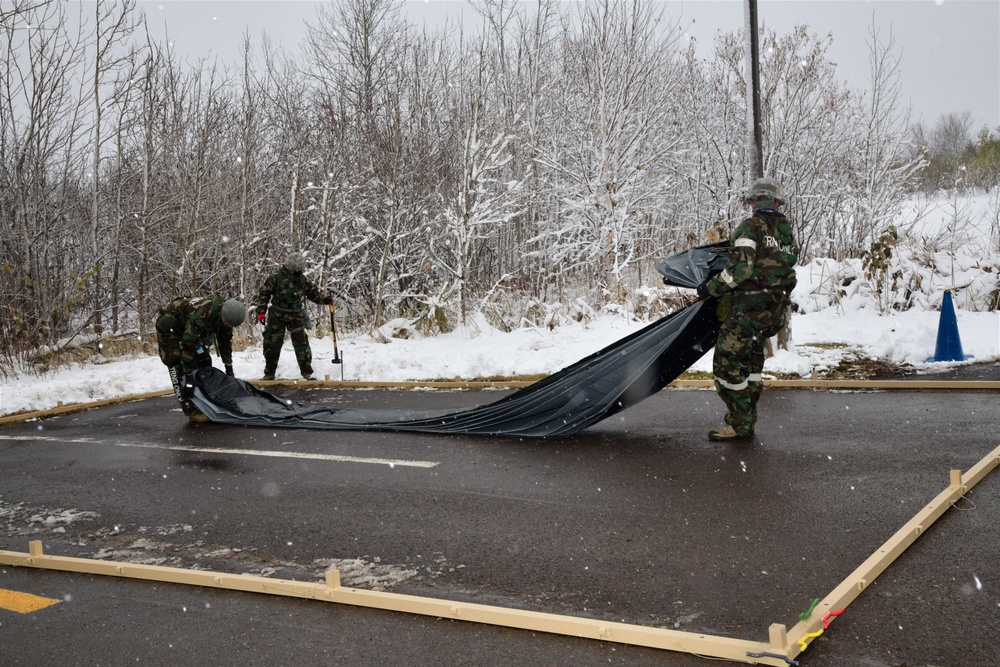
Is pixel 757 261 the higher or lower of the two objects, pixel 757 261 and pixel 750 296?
the higher

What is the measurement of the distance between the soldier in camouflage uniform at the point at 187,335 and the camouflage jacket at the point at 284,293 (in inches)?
120

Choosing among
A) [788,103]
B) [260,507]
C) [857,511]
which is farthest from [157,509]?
[788,103]

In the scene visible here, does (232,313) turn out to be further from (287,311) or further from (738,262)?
(738,262)

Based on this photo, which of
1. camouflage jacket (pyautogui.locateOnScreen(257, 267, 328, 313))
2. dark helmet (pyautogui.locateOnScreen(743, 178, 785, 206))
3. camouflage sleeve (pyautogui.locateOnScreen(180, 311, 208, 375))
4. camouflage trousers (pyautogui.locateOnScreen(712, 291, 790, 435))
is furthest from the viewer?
camouflage jacket (pyautogui.locateOnScreen(257, 267, 328, 313))

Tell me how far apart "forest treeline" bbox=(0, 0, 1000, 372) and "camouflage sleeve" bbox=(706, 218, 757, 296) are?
9.07 meters

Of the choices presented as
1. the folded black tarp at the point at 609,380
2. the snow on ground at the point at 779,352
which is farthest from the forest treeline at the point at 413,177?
the folded black tarp at the point at 609,380

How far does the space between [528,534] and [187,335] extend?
6202 mm

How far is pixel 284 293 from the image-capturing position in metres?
12.8

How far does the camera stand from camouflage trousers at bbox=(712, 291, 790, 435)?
22.2 feet

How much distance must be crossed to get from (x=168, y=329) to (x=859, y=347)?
9643 millimetres

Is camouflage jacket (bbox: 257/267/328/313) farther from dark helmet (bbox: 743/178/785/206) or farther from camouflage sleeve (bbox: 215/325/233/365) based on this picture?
dark helmet (bbox: 743/178/785/206)

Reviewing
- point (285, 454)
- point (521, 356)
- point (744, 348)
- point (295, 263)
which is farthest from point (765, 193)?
point (295, 263)

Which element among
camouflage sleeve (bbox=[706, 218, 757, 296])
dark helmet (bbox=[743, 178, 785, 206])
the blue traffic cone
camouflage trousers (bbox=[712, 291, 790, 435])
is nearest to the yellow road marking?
camouflage trousers (bbox=[712, 291, 790, 435])

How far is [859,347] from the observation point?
Result: 1174 cm
